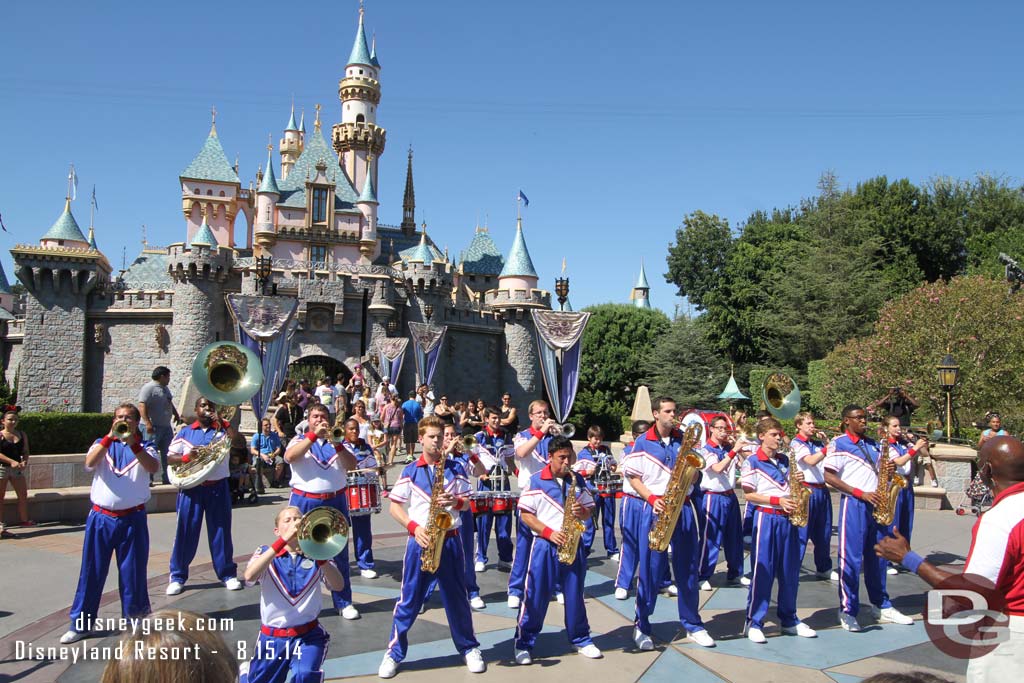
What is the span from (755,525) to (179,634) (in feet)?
18.7

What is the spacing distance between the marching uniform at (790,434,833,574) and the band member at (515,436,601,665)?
110 inches

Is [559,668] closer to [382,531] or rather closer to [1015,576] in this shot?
[1015,576]

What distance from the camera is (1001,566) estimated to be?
314 cm

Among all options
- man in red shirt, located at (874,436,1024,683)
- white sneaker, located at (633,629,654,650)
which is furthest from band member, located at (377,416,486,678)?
man in red shirt, located at (874,436,1024,683)

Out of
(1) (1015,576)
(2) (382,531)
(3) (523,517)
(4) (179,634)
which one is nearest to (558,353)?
(2) (382,531)

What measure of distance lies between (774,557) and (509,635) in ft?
8.04

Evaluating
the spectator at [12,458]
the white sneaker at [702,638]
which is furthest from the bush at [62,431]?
the white sneaker at [702,638]

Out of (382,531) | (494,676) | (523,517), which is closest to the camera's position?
(494,676)

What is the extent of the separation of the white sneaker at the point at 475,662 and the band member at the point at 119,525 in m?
2.93

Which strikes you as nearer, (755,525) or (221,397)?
(755,525)

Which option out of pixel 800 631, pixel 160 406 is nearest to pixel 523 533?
pixel 800 631

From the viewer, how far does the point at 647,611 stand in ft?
20.2

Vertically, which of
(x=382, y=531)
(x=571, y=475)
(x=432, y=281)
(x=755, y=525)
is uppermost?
(x=432, y=281)

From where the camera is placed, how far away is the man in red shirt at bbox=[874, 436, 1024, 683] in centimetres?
309
